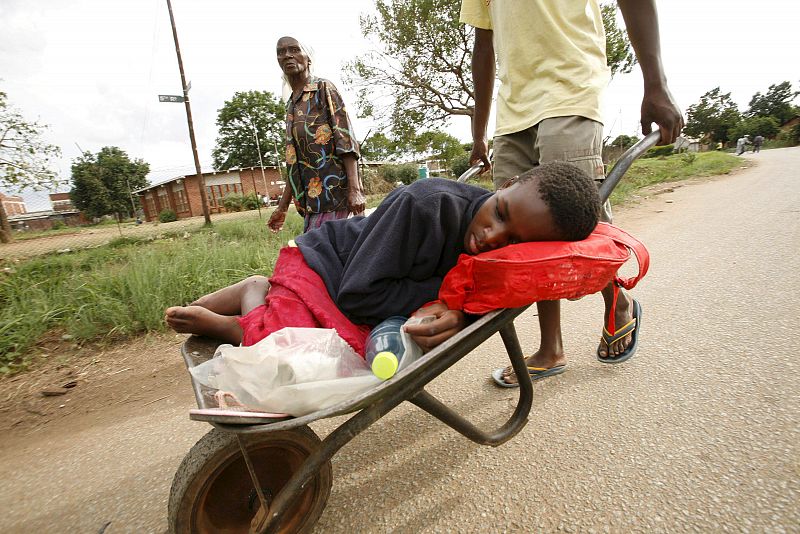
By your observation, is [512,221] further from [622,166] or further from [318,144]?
[318,144]

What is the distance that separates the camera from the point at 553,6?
5.40 feet

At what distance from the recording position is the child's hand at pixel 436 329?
117cm

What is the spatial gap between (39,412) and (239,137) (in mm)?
46404

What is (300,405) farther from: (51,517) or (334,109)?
(334,109)

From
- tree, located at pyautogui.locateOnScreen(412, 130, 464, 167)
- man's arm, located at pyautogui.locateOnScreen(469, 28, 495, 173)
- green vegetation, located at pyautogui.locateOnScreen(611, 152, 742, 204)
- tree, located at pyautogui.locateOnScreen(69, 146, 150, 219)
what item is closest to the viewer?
man's arm, located at pyautogui.locateOnScreen(469, 28, 495, 173)

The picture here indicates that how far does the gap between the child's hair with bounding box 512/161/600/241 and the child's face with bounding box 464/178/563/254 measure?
0.8 inches

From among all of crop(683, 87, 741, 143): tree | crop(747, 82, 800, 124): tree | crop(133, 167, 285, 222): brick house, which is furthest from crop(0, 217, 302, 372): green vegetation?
crop(747, 82, 800, 124): tree

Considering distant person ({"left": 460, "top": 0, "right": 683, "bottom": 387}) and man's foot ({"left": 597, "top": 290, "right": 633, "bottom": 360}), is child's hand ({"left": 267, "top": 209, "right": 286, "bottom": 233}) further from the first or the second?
man's foot ({"left": 597, "top": 290, "right": 633, "bottom": 360})

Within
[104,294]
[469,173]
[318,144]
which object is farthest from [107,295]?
[469,173]

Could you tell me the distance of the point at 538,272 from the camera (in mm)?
1051

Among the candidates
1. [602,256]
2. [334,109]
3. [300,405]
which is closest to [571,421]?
[602,256]

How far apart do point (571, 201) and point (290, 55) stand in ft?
7.35

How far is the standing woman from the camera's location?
2566mm

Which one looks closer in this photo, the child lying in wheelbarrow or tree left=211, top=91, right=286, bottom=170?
the child lying in wheelbarrow
